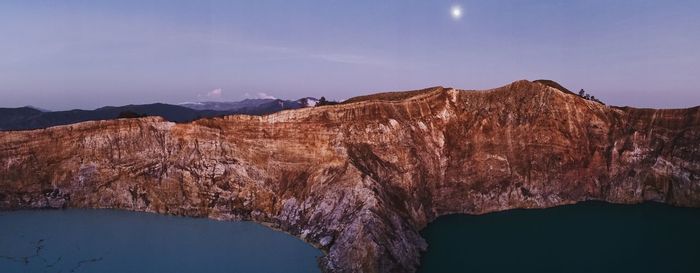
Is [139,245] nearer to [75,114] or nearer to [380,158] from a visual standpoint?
[380,158]

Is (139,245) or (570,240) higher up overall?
(570,240)

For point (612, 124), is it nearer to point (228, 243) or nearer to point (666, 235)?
point (666, 235)

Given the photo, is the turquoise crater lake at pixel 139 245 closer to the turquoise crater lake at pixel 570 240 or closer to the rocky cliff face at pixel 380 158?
the rocky cliff face at pixel 380 158

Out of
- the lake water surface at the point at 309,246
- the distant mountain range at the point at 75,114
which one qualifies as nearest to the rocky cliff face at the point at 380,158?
the lake water surface at the point at 309,246

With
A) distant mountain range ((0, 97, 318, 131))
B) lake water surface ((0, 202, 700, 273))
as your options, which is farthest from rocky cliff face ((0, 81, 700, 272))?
distant mountain range ((0, 97, 318, 131))

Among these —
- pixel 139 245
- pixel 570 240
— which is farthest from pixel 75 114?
pixel 570 240

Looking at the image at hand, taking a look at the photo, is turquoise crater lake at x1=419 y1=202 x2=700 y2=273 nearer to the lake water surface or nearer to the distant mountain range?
the lake water surface
